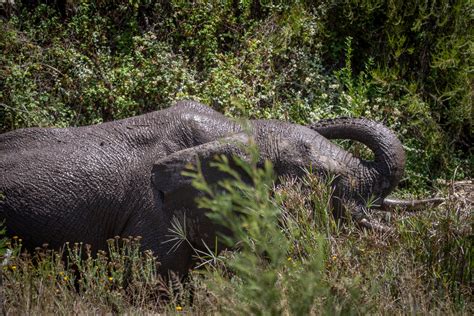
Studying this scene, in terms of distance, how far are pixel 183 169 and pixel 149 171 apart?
51 cm

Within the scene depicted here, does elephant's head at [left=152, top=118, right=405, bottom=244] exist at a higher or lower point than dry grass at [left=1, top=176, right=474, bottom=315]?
higher

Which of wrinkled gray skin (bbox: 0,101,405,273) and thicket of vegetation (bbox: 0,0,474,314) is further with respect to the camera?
thicket of vegetation (bbox: 0,0,474,314)

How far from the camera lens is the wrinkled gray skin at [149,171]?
7055 millimetres

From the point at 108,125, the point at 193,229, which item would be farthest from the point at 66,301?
the point at 108,125

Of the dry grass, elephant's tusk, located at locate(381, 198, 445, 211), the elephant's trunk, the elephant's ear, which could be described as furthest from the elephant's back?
elephant's tusk, located at locate(381, 198, 445, 211)

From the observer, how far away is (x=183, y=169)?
22.7 ft

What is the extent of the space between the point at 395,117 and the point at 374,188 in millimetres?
3311

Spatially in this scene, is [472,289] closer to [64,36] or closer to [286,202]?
[286,202]

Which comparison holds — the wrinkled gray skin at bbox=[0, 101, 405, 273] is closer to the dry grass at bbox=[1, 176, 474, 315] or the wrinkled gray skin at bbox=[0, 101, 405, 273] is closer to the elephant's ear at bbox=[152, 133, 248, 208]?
the elephant's ear at bbox=[152, 133, 248, 208]

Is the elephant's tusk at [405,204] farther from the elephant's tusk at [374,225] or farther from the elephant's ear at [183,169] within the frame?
the elephant's ear at [183,169]

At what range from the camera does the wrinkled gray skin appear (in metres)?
7.05

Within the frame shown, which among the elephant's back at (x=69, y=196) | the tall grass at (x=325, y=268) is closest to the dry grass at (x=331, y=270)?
the tall grass at (x=325, y=268)

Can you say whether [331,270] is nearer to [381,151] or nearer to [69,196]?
[381,151]

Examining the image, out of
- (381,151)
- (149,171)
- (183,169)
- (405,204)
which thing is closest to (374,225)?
(405,204)
